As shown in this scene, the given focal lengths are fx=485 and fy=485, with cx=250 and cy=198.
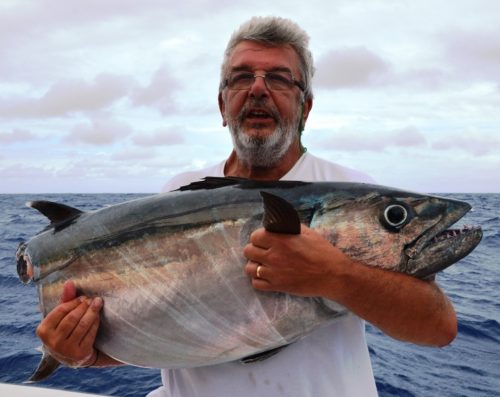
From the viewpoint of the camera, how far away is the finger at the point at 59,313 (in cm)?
257

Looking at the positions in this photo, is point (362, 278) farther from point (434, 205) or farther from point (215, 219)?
point (215, 219)

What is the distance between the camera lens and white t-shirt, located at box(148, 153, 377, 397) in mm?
2574

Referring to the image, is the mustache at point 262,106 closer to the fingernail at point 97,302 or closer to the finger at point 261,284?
the finger at point 261,284

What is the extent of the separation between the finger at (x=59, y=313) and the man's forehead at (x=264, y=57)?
1740mm

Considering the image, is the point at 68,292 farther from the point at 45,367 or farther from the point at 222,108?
the point at 222,108

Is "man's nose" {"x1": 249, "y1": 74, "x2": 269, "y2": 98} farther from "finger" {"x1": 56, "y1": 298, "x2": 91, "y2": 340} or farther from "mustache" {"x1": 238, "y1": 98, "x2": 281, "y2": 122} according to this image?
"finger" {"x1": 56, "y1": 298, "x2": 91, "y2": 340}

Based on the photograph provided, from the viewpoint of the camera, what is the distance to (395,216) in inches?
90.3

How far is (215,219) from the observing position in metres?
2.46

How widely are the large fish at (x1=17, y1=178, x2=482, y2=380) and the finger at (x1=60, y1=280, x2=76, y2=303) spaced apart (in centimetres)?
5

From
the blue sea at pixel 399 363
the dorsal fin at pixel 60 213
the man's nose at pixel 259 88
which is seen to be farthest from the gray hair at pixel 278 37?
the blue sea at pixel 399 363

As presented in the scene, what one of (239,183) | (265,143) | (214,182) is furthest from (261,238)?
(265,143)

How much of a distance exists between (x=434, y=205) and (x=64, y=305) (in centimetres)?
197

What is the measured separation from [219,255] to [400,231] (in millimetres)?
873

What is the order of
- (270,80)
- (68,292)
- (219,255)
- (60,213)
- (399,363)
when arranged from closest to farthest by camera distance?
(219,255)
(68,292)
(60,213)
(270,80)
(399,363)
